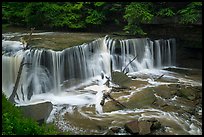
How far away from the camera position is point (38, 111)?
10.3m

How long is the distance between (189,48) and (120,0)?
16.7 ft

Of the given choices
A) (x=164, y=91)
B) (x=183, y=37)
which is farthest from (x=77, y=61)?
(x=183, y=37)

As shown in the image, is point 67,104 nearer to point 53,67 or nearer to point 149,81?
point 53,67

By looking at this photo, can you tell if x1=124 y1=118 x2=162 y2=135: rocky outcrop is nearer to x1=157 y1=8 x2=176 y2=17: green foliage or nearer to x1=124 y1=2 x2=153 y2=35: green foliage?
x1=124 y1=2 x2=153 y2=35: green foliage

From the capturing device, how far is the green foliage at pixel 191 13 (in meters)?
16.2

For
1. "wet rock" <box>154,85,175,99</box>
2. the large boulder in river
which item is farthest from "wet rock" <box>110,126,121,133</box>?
"wet rock" <box>154,85,175,99</box>

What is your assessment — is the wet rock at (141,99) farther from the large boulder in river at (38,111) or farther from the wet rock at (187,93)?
the large boulder in river at (38,111)

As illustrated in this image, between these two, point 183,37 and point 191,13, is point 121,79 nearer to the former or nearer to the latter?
point 183,37

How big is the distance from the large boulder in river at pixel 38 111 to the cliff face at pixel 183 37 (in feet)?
30.0

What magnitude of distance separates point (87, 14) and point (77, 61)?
6.31 m

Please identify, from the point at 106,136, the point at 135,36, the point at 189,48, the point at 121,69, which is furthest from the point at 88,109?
the point at 189,48

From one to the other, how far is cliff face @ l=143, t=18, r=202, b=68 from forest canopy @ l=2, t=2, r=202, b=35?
0.43 m

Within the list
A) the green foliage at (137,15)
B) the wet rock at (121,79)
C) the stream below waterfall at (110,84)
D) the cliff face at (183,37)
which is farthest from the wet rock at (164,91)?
the green foliage at (137,15)

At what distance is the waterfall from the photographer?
519 inches
